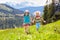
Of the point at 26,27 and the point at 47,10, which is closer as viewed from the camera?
the point at 26,27

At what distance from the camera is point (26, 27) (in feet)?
59.6

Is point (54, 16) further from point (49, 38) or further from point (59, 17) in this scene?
point (49, 38)

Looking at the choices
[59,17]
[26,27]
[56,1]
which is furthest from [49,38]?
[56,1]

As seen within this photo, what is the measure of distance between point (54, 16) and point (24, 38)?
40211 mm

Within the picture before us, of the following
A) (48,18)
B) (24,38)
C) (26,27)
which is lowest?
(48,18)

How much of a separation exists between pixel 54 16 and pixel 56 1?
742cm

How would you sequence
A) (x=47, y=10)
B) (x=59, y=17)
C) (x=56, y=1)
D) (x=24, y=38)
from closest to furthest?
(x=24, y=38) → (x=59, y=17) → (x=47, y=10) → (x=56, y=1)

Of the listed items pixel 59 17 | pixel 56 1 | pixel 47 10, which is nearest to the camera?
pixel 59 17

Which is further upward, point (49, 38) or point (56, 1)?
point (49, 38)

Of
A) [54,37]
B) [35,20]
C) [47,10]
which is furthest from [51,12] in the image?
[54,37]

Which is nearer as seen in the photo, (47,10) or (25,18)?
(25,18)

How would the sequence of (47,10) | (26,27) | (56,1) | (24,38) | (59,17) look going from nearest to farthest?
(24,38) → (26,27) → (59,17) → (47,10) → (56,1)

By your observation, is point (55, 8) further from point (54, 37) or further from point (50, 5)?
point (54, 37)

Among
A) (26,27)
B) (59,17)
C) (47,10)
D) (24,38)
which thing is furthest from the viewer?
(47,10)
